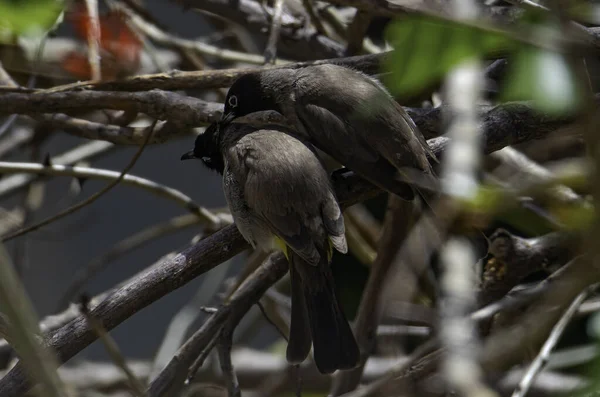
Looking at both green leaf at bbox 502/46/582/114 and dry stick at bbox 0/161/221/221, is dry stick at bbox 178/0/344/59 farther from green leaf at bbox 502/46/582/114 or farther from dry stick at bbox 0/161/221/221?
green leaf at bbox 502/46/582/114

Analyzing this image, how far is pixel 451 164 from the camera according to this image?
1072 millimetres

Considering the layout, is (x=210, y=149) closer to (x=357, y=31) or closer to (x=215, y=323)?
(x=215, y=323)

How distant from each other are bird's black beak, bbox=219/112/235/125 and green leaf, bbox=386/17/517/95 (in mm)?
2072

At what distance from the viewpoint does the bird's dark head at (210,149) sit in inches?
122

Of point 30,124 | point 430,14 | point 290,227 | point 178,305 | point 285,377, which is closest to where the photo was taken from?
point 430,14

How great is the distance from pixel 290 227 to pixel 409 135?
1.64 feet

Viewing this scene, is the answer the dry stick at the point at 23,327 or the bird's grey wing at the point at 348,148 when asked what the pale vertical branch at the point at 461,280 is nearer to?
the dry stick at the point at 23,327

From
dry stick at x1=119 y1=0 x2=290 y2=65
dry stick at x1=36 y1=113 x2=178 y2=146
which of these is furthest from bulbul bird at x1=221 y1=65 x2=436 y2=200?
dry stick at x1=119 y1=0 x2=290 y2=65

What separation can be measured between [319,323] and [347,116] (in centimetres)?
76

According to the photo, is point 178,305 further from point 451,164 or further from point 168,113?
point 451,164

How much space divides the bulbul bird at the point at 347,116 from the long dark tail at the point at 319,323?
0.38 m

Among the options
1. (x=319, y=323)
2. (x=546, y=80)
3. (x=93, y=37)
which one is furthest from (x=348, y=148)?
(x=546, y=80)

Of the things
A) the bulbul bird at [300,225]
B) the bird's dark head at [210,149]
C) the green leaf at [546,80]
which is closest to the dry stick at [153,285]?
the bulbul bird at [300,225]

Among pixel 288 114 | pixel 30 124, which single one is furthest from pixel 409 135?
pixel 30 124
